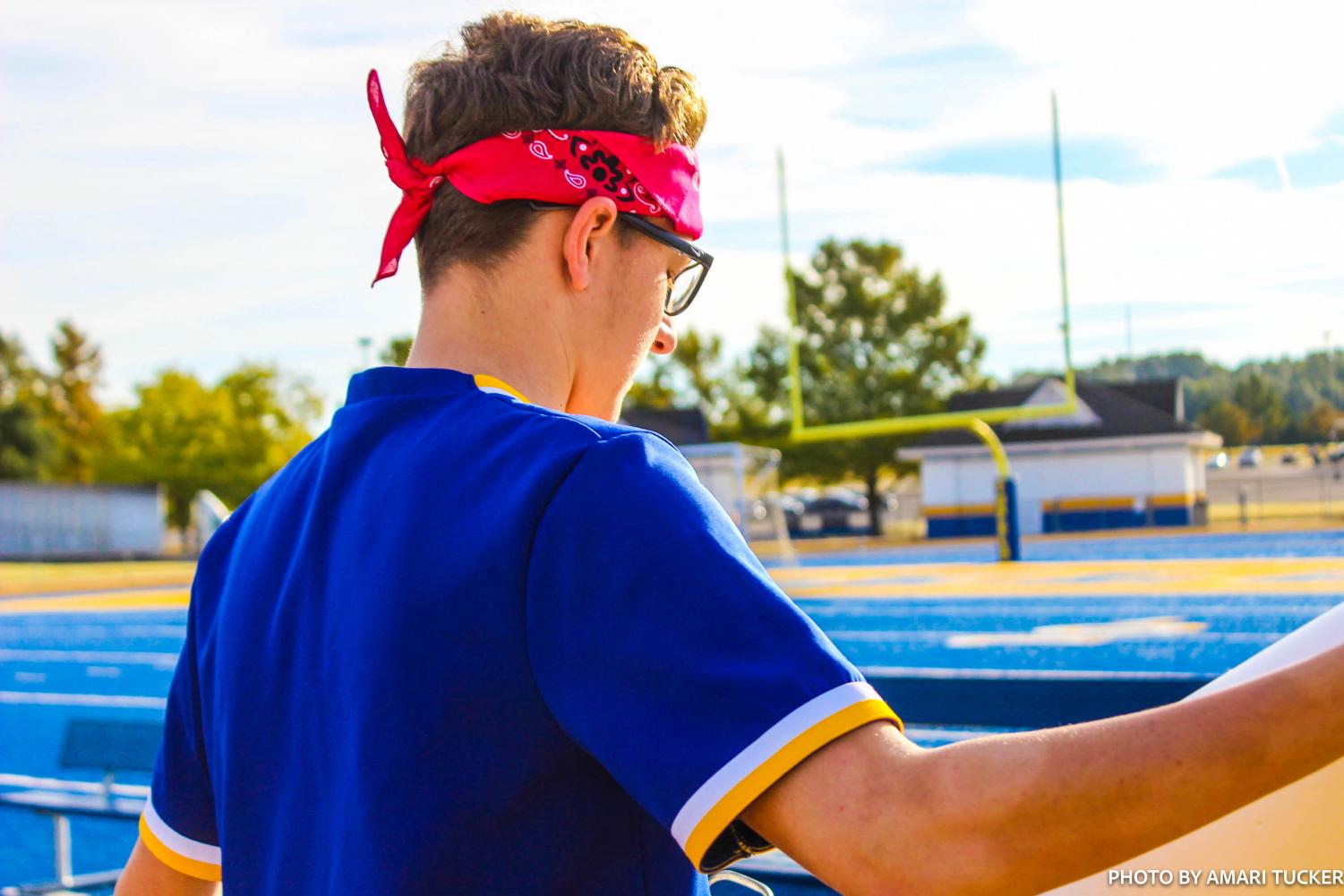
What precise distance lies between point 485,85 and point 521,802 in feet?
1.98

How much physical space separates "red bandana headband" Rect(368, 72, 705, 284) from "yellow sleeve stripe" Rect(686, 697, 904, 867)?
507 mm

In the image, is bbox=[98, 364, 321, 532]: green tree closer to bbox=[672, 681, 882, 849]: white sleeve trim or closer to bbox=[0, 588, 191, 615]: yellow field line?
bbox=[0, 588, 191, 615]: yellow field line

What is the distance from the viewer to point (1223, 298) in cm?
535

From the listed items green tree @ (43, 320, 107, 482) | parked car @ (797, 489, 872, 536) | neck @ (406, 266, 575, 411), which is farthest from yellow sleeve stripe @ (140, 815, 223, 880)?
green tree @ (43, 320, 107, 482)

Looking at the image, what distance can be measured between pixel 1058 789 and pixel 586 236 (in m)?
0.60

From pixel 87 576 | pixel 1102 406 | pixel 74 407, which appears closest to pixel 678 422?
pixel 87 576

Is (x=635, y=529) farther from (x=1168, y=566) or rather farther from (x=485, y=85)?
(x=1168, y=566)

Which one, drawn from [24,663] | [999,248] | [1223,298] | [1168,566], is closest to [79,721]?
[1223,298]

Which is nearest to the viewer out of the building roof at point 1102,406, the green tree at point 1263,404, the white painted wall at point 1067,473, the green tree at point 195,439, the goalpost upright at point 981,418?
the green tree at point 1263,404

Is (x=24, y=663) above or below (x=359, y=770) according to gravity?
below

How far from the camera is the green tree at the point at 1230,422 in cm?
1072

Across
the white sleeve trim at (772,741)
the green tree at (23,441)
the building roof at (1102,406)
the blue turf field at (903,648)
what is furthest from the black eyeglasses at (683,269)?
the green tree at (23,441)

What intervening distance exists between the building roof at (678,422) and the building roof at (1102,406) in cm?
1201

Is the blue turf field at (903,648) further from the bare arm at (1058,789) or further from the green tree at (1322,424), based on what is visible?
the bare arm at (1058,789)
